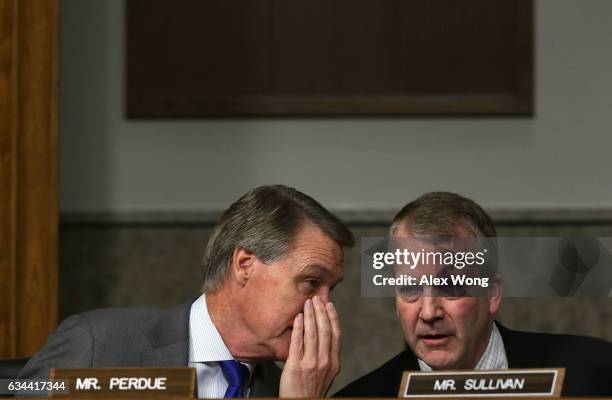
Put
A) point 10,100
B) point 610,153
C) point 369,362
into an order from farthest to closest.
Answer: point 610,153 < point 369,362 < point 10,100

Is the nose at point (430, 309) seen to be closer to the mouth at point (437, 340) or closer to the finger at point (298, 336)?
the mouth at point (437, 340)

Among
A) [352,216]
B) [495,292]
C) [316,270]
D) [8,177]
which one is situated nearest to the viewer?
[495,292]

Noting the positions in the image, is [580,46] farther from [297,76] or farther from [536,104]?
[297,76]

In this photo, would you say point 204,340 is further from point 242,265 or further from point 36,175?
point 36,175

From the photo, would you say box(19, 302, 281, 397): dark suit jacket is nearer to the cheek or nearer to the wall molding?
the cheek

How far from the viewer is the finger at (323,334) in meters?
1.52

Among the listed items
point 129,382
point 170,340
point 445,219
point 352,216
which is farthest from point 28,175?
point 129,382

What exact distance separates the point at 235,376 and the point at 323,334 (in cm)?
14

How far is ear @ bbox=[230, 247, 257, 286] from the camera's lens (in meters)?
1.61

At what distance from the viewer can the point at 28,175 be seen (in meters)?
2.56

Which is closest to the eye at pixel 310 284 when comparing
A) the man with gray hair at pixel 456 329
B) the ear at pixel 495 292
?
the man with gray hair at pixel 456 329

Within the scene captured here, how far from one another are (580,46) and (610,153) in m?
0.32

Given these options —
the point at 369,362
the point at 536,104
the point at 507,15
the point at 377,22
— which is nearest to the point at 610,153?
the point at 536,104

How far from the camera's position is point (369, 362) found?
274 cm
